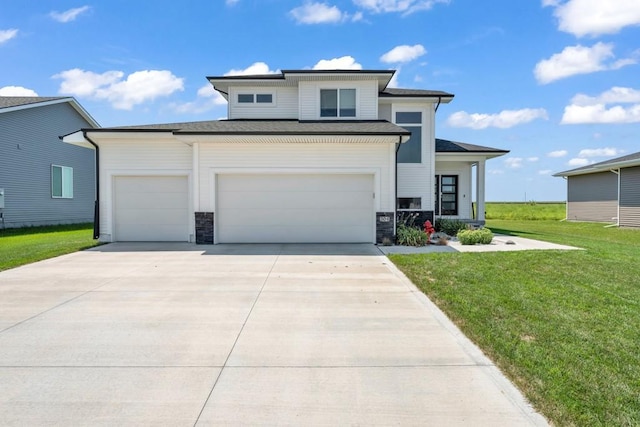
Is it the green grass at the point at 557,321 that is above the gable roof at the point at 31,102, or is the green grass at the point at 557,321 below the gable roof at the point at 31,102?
below

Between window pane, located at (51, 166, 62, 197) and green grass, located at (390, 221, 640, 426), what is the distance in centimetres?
2012

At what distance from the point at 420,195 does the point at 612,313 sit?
31.3 ft

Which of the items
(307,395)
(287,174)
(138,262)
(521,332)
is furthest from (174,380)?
(287,174)

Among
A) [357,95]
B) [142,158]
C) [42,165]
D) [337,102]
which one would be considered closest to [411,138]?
[357,95]

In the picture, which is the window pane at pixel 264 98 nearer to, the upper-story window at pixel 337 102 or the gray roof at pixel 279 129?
the upper-story window at pixel 337 102

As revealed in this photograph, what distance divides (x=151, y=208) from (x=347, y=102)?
773cm

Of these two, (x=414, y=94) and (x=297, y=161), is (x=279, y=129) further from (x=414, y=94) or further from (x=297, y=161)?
(x=414, y=94)

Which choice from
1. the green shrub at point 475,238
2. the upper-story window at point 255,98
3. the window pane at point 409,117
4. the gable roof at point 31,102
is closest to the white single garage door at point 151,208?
the upper-story window at point 255,98

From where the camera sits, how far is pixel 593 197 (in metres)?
25.3

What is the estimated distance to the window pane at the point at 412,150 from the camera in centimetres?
1434

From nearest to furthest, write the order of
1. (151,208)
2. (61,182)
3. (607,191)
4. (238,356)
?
(238,356) < (151,208) < (61,182) < (607,191)

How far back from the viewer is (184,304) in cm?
579

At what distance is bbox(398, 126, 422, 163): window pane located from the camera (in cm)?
1434

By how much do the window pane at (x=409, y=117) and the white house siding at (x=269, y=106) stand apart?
3887 mm
